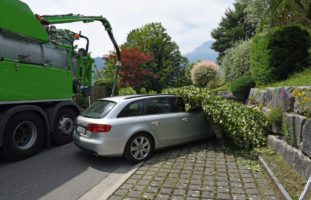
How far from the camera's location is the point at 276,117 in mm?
5316

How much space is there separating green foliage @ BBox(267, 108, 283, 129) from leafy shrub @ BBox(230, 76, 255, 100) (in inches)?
156

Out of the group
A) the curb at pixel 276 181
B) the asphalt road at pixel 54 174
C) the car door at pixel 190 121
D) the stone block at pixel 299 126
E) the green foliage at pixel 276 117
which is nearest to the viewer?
the curb at pixel 276 181

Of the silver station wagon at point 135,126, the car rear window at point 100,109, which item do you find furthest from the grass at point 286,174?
the car rear window at point 100,109

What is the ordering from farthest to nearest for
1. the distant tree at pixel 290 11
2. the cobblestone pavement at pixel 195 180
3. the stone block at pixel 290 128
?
1. the distant tree at pixel 290 11
2. the stone block at pixel 290 128
3. the cobblestone pavement at pixel 195 180

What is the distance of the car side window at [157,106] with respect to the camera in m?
5.54

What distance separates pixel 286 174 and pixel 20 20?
5961 millimetres

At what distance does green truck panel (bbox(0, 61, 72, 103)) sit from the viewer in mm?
4977

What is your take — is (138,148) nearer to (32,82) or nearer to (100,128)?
(100,128)

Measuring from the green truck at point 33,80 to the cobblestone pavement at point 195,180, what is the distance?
9.01 feet

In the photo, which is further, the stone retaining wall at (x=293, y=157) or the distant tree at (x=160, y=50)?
the distant tree at (x=160, y=50)

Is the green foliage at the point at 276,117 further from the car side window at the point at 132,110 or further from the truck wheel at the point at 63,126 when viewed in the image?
the truck wheel at the point at 63,126

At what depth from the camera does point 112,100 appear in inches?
211

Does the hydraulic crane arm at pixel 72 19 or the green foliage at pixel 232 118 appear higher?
the hydraulic crane arm at pixel 72 19

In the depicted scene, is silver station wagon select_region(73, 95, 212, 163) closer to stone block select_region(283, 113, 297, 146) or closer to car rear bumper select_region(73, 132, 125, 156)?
car rear bumper select_region(73, 132, 125, 156)
